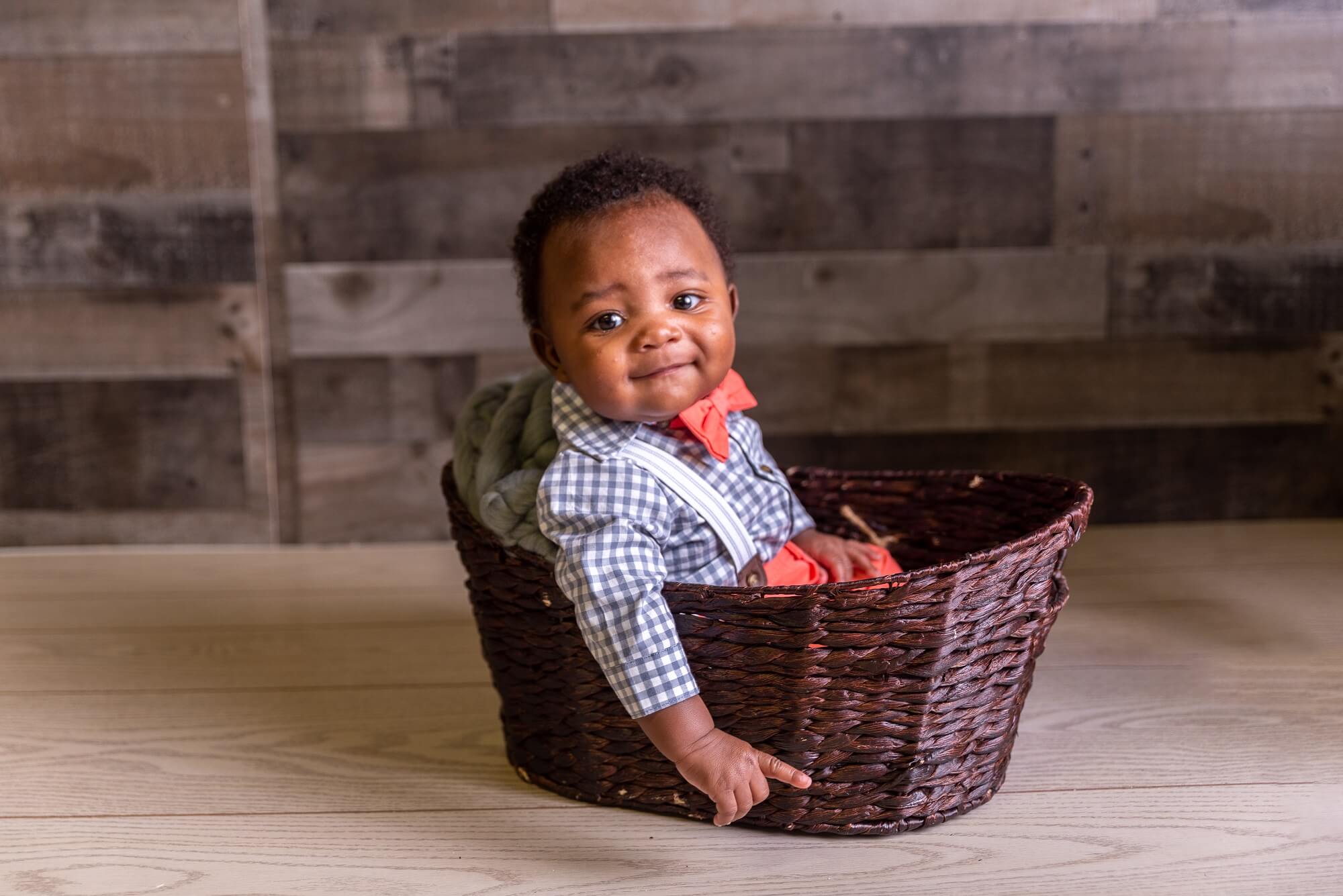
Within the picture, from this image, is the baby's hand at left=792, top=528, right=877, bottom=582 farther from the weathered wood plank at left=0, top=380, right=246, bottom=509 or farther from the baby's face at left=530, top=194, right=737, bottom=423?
the weathered wood plank at left=0, top=380, right=246, bottom=509

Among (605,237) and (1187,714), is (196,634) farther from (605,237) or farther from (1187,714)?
(1187,714)

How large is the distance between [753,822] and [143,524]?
118 cm

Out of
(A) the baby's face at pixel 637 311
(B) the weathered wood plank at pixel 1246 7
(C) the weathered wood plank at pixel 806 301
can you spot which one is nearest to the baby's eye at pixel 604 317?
(A) the baby's face at pixel 637 311

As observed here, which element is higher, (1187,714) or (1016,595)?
(1016,595)

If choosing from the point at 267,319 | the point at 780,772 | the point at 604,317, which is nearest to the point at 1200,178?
the point at 604,317

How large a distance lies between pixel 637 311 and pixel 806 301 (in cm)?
77

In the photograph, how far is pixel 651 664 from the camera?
2.85 ft

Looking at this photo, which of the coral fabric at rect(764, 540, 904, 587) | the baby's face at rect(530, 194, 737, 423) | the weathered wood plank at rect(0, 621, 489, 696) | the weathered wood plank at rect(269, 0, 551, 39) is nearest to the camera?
the baby's face at rect(530, 194, 737, 423)

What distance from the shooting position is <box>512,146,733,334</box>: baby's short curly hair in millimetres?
986

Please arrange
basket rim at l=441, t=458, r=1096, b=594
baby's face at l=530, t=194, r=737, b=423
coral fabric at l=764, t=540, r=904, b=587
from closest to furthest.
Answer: basket rim at l=441, t=458, r=1096, b=594 → baby's face at l=530, t=194, r=737, b=423 → coral fabric at l=764, t=540, r=904, b=587

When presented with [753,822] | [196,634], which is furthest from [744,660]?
[196,634]

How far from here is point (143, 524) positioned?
177 centimetres

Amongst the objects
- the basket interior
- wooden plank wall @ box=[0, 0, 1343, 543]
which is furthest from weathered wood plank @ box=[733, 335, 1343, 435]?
the basket interior

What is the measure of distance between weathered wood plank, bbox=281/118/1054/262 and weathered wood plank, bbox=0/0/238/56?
18 cm
